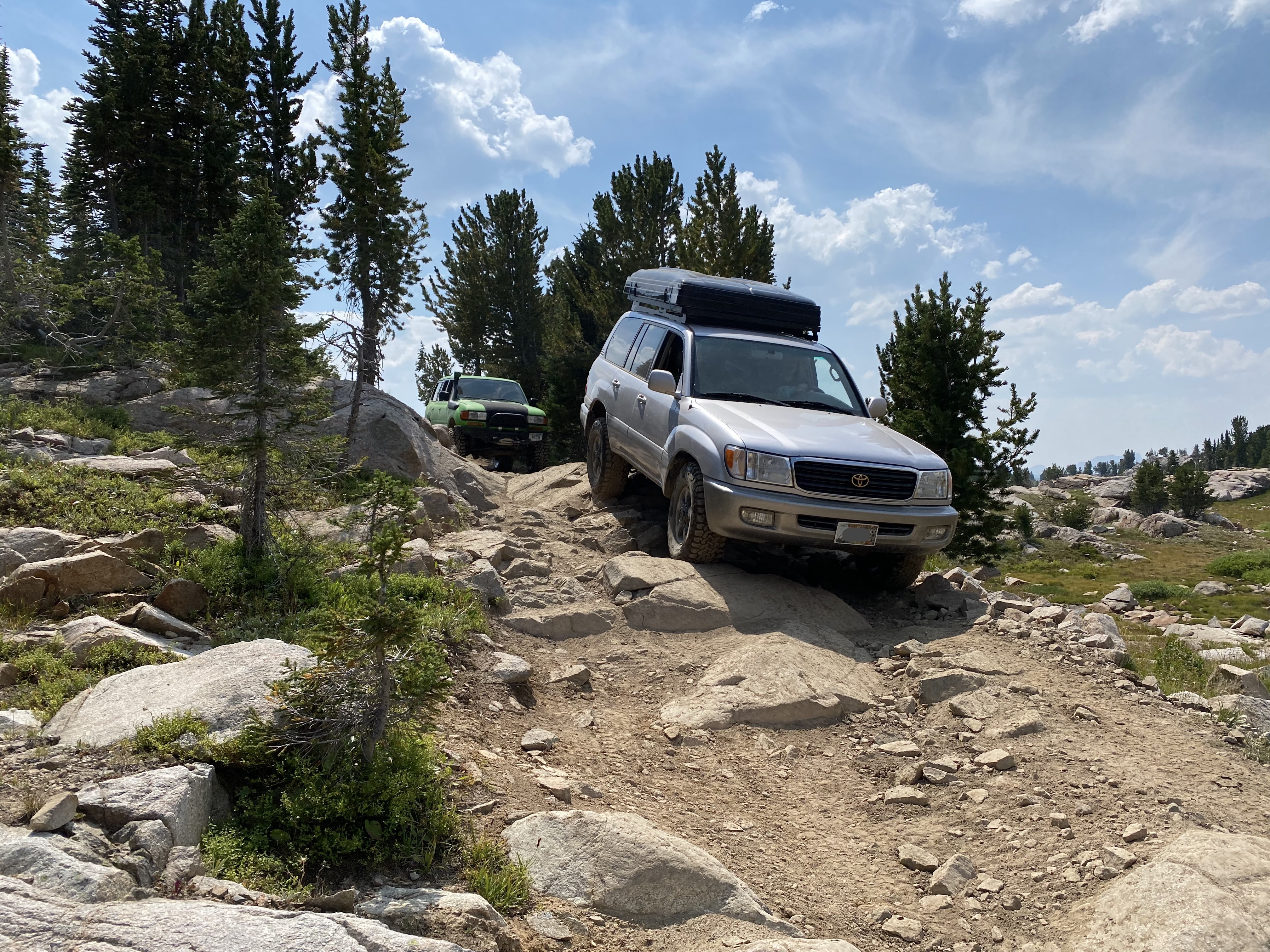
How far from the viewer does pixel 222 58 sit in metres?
24.2

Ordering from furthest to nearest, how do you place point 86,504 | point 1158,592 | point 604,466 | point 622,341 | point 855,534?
point 1158,592, point 622,341, point 604,466, point 86,504, point 855,534

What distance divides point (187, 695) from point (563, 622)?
3149mm

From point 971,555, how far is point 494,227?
2393 cm

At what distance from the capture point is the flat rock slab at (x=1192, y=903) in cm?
308

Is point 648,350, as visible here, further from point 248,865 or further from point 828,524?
point 248,865

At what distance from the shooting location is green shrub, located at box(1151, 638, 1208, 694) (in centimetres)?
588

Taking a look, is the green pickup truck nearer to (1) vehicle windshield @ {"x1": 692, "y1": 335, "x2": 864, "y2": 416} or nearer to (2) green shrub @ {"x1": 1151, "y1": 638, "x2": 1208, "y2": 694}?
(1) vehicle windshield @ {"x1": 692, "y1": 335, "x2": 864, "y2": 416}

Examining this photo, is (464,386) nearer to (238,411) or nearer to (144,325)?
(144,325)

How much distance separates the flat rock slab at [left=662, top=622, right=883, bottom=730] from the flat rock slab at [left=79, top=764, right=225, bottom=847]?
8.99 feet

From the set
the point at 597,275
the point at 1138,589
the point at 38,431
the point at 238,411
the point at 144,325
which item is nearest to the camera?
the point at 238,411

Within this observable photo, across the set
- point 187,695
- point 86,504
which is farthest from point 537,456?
point 187,695

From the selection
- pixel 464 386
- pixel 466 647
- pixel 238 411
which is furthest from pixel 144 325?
pixel 466 647

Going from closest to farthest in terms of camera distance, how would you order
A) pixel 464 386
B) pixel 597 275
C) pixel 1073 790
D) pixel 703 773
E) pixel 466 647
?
pixel 1073 790 → pixel 703 773 → pixel 466 647 → pixel 464 386 → pixel 597 275

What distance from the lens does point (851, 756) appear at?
503 cm
